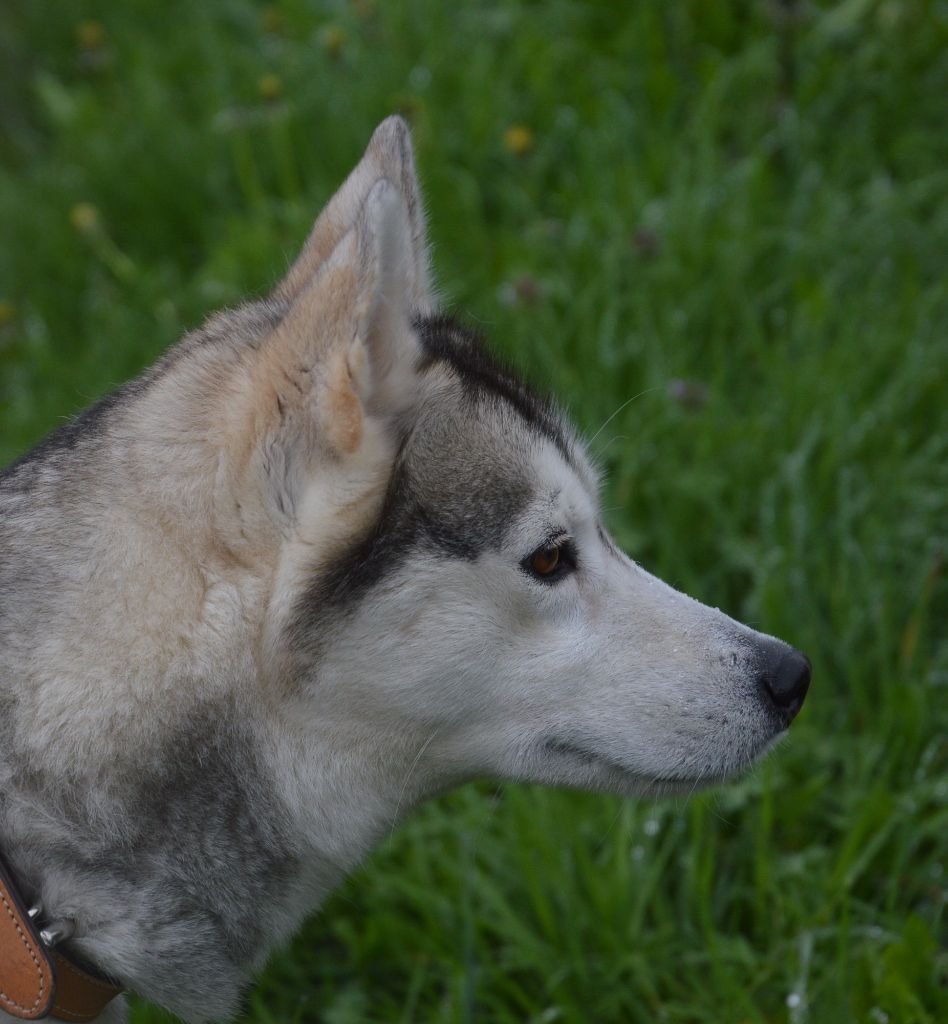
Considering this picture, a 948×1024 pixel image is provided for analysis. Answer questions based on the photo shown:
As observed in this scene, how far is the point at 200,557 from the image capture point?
2186 millimetres

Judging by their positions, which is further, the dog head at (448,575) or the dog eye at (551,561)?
the dog eye at (551,561)

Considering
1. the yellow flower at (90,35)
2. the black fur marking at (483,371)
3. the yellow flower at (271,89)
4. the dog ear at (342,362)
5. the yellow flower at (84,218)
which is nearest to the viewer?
the dog ear at (342,362)

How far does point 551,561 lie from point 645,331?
2450 millimetres

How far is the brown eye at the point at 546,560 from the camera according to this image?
2.34 meters

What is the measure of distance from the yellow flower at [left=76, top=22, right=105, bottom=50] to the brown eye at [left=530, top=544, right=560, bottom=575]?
548 centimetres

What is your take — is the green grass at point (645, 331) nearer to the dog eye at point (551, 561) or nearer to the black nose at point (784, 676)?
the black nose at point (784, 676)

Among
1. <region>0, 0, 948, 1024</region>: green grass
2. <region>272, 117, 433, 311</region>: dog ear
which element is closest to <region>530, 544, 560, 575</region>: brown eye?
<region>272, 117, 433, 311</region>: dog ear

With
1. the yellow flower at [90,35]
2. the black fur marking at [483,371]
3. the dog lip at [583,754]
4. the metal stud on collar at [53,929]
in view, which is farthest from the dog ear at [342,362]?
the yellow flower at [90,35]

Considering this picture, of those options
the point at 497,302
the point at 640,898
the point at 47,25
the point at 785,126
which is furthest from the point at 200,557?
the point at 47,25

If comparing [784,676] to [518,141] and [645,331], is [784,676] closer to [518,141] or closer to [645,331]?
[645,331]

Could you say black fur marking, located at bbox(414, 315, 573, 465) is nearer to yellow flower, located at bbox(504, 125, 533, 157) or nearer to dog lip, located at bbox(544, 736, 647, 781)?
dog lip, located at bbox(544, 736, 647, 781)

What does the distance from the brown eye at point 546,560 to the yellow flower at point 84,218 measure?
4.03m

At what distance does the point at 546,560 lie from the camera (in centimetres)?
237

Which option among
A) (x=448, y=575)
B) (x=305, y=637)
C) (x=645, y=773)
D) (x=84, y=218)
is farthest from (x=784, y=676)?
(x=84, y=218)
